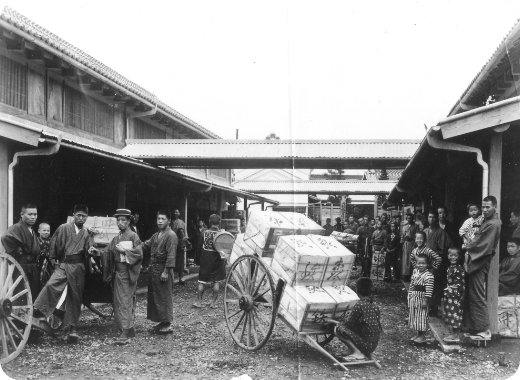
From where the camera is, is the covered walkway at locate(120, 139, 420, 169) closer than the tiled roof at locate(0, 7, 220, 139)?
No

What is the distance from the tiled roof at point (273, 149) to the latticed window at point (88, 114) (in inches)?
30.6

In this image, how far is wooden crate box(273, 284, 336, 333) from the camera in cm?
543

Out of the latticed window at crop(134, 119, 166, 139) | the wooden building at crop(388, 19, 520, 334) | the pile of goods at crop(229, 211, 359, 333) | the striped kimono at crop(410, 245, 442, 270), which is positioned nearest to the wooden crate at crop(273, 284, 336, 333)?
the pile of goods at crop(229, 211, 359, 333)

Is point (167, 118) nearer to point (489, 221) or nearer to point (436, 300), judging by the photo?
point (436, 300)

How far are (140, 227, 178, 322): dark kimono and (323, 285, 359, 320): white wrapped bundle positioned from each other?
2355 mm

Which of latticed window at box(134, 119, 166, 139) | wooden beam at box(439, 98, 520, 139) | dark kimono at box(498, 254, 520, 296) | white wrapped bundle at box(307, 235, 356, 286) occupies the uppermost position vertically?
latticed window at box(134, 119, 166, 139)

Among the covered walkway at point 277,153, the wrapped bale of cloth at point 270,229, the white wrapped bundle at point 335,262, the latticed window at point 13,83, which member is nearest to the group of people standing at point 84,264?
the wrapped bale of cloth at point 270,229

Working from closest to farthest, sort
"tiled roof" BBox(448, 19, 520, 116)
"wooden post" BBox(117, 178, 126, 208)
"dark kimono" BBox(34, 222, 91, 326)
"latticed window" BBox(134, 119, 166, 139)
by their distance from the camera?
"dark kimono" BBox(34, 222, 91, 326) → "tiled roof" BBox(448, 19, 520, 116) → "wooden post" BBox(117, 178, 126, 208) → "latticed window" BBox(134, 119, 166, 139)

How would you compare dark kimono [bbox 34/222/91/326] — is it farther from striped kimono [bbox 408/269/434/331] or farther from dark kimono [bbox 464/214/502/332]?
dark kimono [bbox 464/214/502/332]

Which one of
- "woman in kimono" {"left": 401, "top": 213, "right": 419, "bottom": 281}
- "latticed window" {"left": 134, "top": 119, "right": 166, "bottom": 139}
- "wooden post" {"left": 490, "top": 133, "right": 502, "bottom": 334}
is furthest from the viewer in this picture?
"latticed window" {"left": 134, "top": 119, "right": 166, "bottom": 139}

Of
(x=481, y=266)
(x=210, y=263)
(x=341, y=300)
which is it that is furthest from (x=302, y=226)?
(x=210, y=263)

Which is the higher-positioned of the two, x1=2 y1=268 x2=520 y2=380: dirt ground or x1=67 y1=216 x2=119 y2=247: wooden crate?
x1=67 y1=216 x2=119 y2=247: wooden crate

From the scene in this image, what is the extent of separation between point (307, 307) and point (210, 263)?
13.9 feet

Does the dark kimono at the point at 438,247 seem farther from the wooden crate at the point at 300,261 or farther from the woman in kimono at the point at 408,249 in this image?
the wooden crate at the point at 300,261
